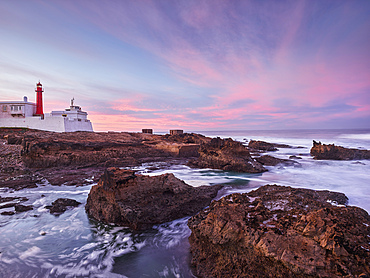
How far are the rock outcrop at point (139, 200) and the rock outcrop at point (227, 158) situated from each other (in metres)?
6.87

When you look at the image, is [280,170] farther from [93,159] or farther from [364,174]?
[93,159]

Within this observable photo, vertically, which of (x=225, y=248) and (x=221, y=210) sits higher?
(x=221, y=210)

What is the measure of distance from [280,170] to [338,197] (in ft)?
23.0

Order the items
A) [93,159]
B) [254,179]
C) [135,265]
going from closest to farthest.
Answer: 1. [135,265]
2. [254,179]
3. [93,159]

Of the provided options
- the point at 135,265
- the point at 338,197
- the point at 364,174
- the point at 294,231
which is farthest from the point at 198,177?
the point at 364,174

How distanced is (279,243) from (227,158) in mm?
10320

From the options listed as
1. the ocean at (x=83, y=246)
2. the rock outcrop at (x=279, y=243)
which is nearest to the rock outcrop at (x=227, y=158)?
the ocean at (x=83, y=246)

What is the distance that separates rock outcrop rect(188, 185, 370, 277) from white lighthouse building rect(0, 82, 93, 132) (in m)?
32.5

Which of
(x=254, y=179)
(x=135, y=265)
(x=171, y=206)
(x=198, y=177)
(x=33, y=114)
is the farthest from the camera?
(x=33, y=114)

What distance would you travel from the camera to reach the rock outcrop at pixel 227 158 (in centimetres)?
1245

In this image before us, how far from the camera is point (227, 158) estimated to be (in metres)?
13.0

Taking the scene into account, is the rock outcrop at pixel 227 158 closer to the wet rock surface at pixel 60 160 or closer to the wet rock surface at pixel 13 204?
the wet rock surface at pixel 60 160

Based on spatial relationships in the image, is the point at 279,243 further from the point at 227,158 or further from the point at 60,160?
the point at 60,160

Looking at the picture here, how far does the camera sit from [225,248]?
3316 millimetres
